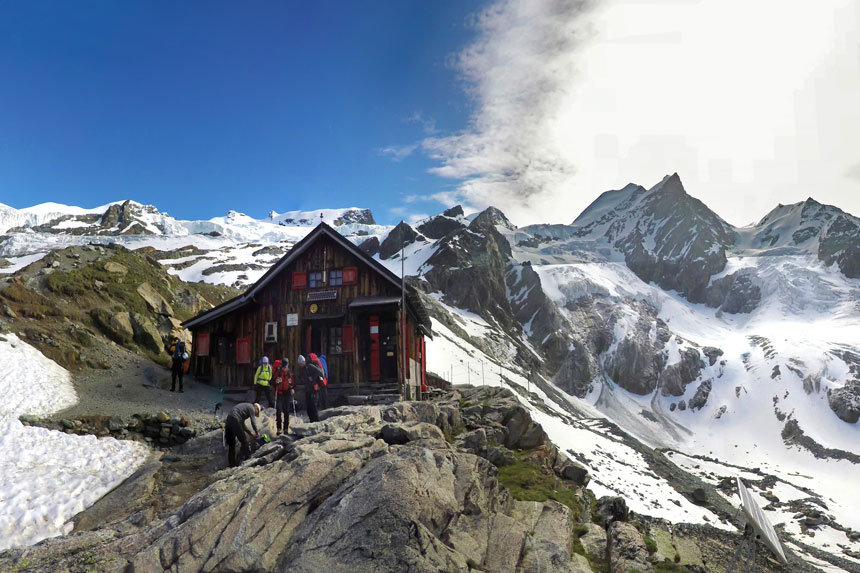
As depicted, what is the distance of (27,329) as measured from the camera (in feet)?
74.9

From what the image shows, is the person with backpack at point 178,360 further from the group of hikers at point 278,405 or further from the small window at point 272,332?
the group of hikers at point 278,405

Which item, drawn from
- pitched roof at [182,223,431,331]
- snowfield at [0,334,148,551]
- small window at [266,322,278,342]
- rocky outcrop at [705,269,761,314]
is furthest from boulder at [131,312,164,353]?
rocky outcrop at [705,269,761,314]

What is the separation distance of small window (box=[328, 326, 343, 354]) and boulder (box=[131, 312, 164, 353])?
11696mm

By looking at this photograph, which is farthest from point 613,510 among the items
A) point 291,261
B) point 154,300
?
point 154,300

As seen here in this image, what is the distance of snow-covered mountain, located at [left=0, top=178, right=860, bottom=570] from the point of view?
221 feet

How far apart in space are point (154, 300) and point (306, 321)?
1483 centimetres

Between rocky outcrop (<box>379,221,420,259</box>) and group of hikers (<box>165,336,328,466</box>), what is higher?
rocky outcrop (<box>379,221,420,259</box>)

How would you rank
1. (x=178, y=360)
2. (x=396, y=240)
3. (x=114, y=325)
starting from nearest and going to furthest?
(x=178, y=360) < (x=114, y=325) < (x=396, y=240)

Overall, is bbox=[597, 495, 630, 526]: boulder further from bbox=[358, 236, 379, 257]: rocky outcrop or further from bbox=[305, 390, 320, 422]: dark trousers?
bbox=[358, 236, 379, 257]: rocky outcrop

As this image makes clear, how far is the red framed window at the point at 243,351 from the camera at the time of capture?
2667 centimetres

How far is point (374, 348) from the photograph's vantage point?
2534 centimetres

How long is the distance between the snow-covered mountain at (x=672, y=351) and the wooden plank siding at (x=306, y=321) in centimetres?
3469

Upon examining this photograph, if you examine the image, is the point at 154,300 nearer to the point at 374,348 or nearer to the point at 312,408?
the point at 374,348

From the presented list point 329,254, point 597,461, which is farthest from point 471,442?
point 597,461
